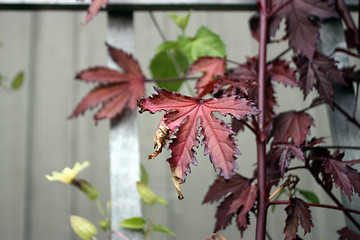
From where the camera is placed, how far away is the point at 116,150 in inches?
30.9

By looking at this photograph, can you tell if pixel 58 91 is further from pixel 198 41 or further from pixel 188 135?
pixel 188 135

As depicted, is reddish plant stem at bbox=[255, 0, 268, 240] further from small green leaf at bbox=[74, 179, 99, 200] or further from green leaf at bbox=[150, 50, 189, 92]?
small green leaf at bbox=[74, 179, 99, 200]

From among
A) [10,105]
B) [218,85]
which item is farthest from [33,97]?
[218,85]

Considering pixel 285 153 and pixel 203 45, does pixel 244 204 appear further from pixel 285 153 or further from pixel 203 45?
pixel 203 45

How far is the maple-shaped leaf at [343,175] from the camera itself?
0.50m

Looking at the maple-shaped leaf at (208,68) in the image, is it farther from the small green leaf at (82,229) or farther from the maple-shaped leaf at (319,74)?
the small green leaf at (82,229)

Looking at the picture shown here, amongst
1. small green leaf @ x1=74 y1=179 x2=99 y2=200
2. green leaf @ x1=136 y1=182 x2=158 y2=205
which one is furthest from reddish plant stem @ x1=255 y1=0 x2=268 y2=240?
small green leaf @ x1=74 y1=179 x2=99 y2=200

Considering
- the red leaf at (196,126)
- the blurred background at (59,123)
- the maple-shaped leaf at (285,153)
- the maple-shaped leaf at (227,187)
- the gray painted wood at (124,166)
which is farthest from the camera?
the blurred background at (59,123)

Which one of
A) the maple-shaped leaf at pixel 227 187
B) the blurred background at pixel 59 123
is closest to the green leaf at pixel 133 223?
the maple-shaped leaf at pixel 227 187

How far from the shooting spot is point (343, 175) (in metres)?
0.51

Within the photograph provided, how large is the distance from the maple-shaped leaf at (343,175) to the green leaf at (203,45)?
367 mm

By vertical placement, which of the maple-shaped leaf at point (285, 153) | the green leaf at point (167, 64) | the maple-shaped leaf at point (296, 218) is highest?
the green leaf at point (167, 64)

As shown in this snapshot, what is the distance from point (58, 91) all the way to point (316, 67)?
1267 millimetres

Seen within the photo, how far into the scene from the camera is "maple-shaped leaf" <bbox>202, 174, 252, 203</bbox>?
619 millimetres
